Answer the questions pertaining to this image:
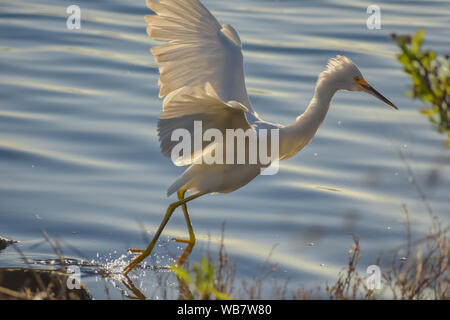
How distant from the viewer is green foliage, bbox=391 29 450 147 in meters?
3.49

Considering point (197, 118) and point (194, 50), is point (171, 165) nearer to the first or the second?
point (194, 50)

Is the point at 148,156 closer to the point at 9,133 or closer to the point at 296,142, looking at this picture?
the point at 9,133

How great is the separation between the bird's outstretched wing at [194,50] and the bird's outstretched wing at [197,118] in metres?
0.80

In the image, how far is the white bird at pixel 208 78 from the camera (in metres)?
5.73

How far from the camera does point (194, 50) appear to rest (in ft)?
19.6

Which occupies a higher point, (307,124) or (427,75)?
(427,75)

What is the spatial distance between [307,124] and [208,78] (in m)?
0.85

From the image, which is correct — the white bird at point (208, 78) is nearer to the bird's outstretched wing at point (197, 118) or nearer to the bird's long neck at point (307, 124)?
the bird's long neck at point (307, 124)

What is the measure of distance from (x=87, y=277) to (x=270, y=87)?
541 cm

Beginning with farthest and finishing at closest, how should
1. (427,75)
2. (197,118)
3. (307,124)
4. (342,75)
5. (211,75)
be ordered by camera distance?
(211,75) < (342,75) < (307,124) < (197,118) < (427,75)

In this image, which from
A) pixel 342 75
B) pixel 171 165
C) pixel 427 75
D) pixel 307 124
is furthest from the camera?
pixel 171 165

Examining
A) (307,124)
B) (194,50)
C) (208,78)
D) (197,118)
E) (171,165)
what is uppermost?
(194,50)

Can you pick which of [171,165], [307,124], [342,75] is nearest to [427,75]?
[307,124]

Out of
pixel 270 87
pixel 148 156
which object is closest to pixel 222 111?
pixel 148 156
